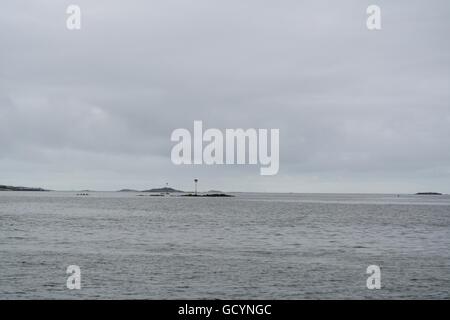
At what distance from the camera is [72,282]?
32531mm

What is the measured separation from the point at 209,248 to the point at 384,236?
30216mm

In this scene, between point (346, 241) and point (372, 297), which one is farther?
point (346, 241)

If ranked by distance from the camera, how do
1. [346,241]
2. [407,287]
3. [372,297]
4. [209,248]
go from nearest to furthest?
[372,297] < [407,287] < [209,248] < [346,241]

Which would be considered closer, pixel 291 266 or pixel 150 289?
pixel 150 289

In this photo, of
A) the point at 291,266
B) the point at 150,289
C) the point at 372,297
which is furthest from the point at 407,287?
the point at 150,289

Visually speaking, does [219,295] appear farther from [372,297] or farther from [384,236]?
[384,236]

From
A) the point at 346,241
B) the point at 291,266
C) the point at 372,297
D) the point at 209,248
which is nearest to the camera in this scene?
the point at 372,297

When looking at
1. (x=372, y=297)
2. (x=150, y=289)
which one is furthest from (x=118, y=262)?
(x=372, y=297)

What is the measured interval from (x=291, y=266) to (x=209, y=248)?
49.4ft

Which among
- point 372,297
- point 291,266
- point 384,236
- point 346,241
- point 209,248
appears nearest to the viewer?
point 372,297
